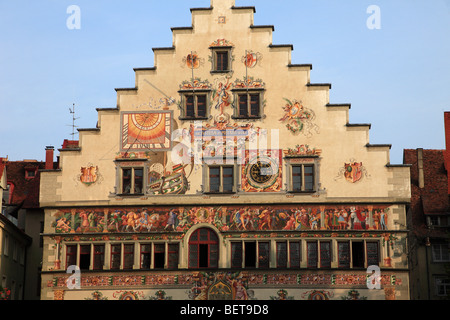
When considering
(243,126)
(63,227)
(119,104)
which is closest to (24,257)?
(63,227)

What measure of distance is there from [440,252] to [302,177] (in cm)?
1741

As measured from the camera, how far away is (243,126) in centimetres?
4147

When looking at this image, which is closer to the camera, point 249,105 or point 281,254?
point 281,254

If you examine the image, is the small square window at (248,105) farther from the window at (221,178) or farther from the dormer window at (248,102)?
the window at (221,178)

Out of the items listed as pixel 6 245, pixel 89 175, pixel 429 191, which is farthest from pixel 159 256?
pixel 429 191

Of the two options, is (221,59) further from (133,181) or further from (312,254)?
(312,254)

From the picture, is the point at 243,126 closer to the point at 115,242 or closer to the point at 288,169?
the point at 288,169

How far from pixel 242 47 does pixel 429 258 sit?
2006 centimetres

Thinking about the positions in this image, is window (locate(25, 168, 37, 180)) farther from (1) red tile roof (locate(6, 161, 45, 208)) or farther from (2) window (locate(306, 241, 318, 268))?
(2) window (locate(306, 241, 318, 268))

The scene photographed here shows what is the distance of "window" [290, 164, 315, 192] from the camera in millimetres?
40688

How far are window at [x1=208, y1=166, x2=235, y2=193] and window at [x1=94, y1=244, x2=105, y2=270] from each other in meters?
5.79

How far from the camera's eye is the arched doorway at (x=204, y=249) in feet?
132

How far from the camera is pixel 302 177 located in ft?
134

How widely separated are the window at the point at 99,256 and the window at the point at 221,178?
5789 mm
